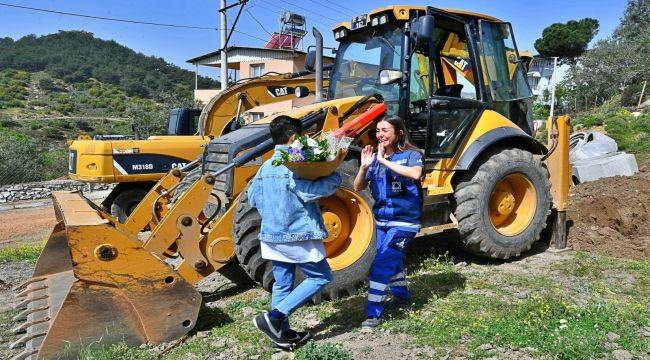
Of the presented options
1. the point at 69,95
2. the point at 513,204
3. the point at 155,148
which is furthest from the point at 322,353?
the point at 69,95

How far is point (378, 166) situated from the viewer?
4.28 metres

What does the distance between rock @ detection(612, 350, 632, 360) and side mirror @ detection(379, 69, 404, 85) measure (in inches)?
125

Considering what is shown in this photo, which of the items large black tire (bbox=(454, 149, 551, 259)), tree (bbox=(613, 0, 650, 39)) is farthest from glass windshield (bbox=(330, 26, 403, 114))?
tree (bbox=(613, 0, 650, 39))

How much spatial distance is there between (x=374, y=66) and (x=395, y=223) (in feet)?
8.36

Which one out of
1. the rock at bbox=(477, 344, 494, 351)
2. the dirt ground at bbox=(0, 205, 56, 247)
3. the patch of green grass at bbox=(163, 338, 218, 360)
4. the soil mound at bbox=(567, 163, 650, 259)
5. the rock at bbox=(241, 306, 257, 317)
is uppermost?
the soil mound at bbox=(567, 163, 650, 259)

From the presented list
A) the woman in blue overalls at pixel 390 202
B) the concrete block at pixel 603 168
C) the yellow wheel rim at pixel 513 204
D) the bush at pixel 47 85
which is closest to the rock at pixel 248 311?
the woman in blue overalls at pixel 390 202

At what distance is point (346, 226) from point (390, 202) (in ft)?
3.11

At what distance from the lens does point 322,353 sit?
11.7ft

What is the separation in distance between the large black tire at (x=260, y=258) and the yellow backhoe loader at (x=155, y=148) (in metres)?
4.28

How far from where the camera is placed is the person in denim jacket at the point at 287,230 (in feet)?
12.2

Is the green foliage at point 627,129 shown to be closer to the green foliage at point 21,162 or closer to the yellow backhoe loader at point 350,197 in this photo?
the yellow backhoe loader at point 350,197

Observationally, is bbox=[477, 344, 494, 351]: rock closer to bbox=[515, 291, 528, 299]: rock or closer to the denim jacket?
bbox=[515, 291, 528, 299]: rock

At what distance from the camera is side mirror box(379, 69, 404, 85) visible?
5.49 meters

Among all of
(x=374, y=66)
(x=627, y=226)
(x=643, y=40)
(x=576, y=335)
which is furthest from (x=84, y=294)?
(x=643, y=40)
